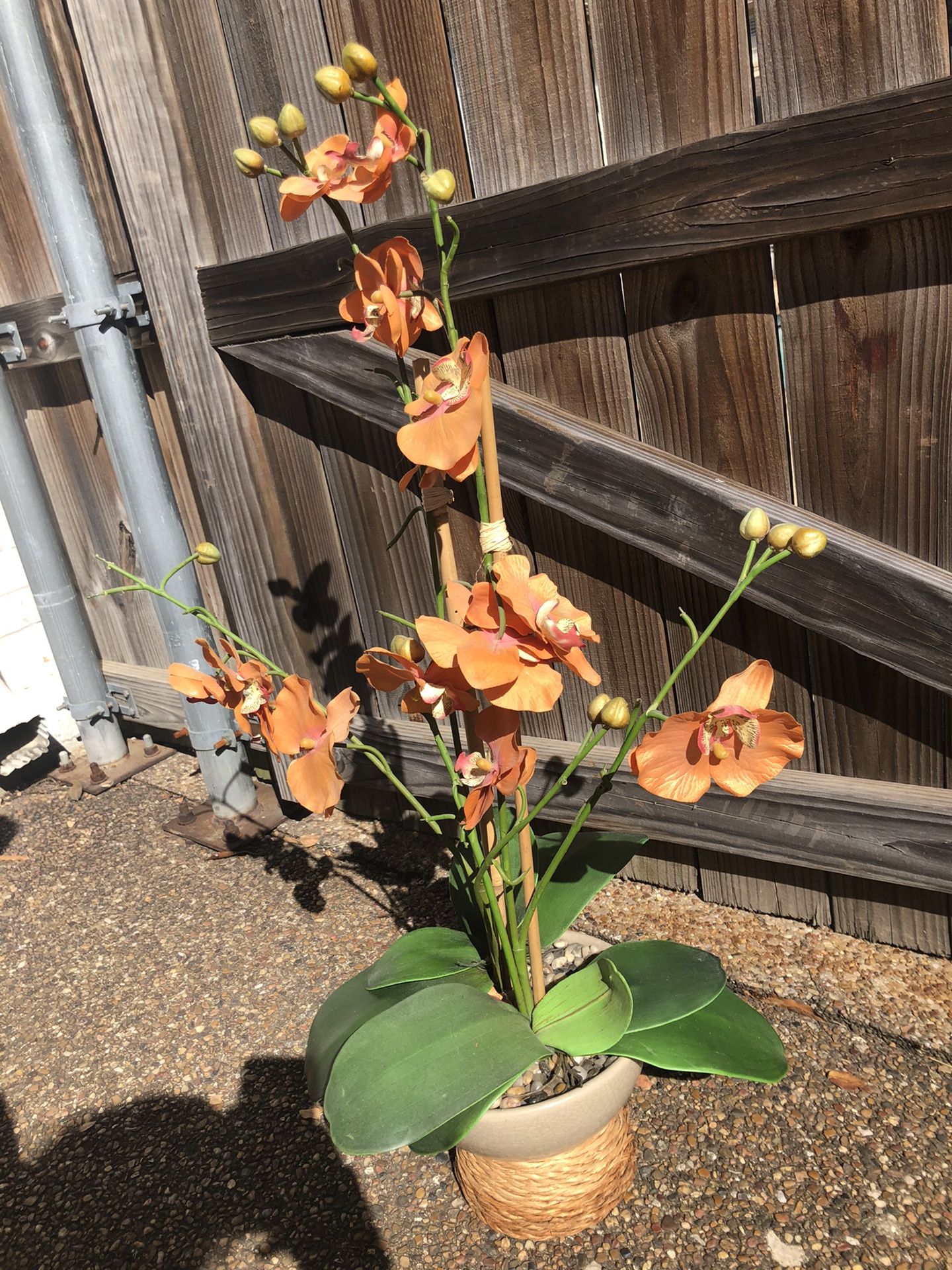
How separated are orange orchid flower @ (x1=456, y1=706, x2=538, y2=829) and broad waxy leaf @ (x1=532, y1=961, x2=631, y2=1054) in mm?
324

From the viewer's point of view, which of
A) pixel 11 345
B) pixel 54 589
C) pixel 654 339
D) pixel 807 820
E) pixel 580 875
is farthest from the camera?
pixel 54 589

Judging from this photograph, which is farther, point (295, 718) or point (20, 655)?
point (20, 655)

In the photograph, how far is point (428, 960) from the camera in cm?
143

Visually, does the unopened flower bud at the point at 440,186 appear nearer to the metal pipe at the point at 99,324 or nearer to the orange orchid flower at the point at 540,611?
the orange orchid flower at the point at 540,611

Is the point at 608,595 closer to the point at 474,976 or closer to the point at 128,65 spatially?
the point at 474,976

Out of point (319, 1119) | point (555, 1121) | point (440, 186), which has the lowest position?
point (319, 1119)

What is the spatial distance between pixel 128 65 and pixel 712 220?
138 cm

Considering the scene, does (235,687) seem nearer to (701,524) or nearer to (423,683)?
(423,683)

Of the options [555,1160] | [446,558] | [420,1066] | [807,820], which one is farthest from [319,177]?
[807,820]

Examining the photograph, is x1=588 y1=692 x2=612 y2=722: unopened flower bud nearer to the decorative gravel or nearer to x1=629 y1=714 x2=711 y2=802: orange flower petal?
x1=629 y1=714 x2=711 y2=802: orange flower petal

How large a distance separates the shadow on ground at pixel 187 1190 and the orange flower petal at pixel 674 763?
89 cm

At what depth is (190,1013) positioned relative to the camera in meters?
1.97

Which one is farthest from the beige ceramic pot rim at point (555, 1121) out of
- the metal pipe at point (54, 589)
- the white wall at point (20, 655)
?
the white wall at point (20, 655)

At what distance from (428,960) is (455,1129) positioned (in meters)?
0.31
